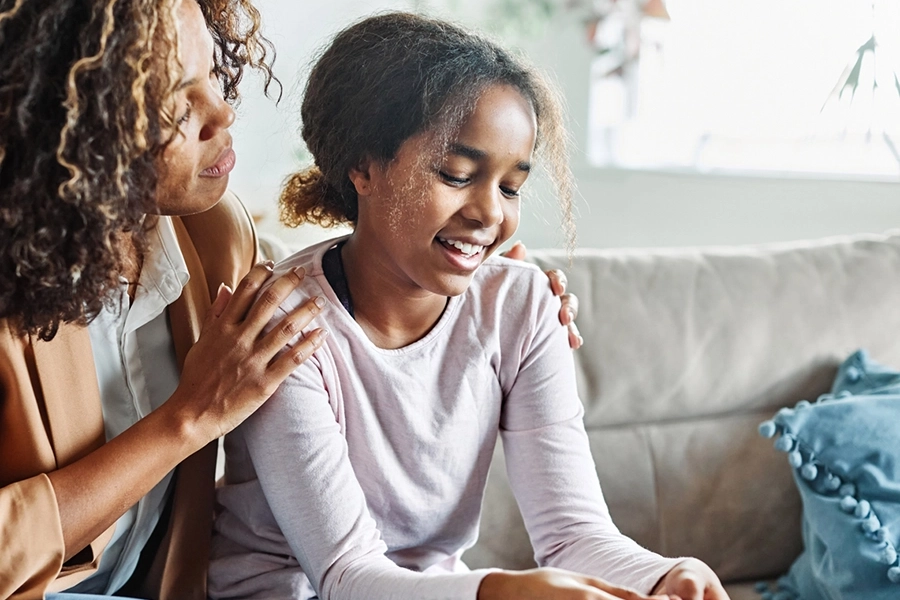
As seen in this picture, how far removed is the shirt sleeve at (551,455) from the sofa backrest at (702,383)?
42cm

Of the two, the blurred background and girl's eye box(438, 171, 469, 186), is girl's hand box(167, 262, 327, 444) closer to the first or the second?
girl's eye box(438, 171, 469, 186)

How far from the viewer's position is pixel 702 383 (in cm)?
180

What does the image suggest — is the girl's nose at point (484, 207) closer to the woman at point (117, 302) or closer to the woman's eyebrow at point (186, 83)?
the woman at point (117, 302)

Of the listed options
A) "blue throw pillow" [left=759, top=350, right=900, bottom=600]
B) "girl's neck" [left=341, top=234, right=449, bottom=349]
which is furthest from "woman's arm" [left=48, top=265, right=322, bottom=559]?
"blue throw pillow" [left=759, top=350, right=900, bottom=600]

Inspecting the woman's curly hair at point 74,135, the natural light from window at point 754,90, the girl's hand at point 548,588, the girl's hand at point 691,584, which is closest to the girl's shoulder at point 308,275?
the woman's curly hair at point 74,135

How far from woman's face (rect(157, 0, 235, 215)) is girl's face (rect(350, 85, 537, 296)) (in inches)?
7.3

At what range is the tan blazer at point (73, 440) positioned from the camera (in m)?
1.03

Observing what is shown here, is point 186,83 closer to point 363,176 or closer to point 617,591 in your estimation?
point 363,176

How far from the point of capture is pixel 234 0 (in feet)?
4.03

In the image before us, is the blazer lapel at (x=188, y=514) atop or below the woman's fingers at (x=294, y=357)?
below

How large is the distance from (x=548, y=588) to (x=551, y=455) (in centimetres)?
32

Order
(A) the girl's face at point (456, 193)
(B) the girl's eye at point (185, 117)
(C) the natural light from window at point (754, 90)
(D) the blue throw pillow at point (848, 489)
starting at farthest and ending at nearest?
(C) the natural light from window at point (754, 90) → (D) the blue throw pillow at point (848, 489) → (A) the girl's face at point (456, 193) → (B) the girl's eye at point (185, 117)

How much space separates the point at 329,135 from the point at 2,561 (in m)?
0.59

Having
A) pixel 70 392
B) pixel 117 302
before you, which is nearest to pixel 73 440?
pixel 70 392
